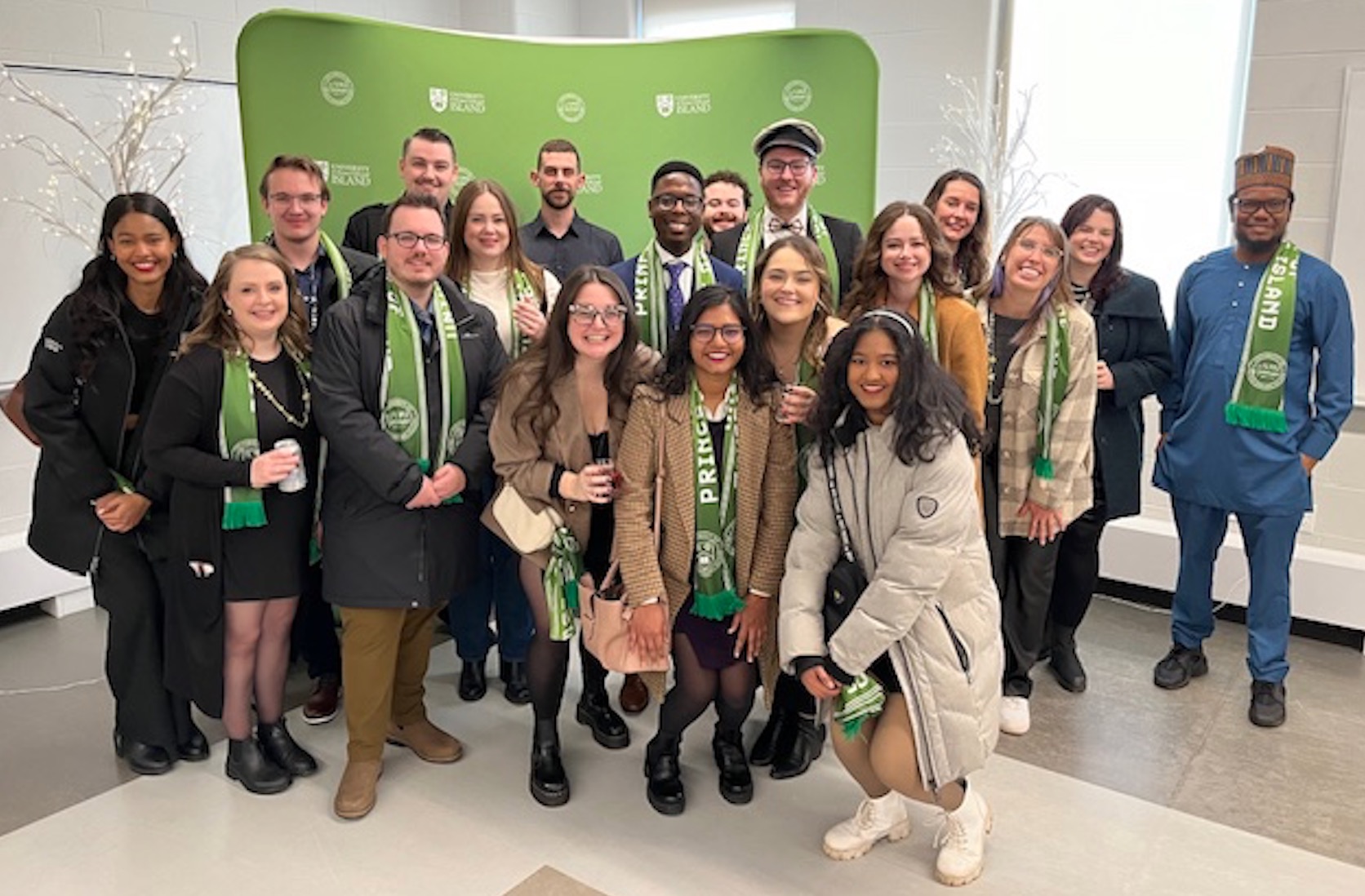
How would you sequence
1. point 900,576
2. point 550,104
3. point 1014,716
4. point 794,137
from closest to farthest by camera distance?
1. point 900,576
2. point 794,137
3. point 1014,716
4. point 550,104

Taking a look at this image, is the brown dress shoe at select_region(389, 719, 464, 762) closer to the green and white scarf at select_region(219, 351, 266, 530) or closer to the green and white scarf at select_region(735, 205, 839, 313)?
the green and white scarf at select_region(219, 351, 266, 530)

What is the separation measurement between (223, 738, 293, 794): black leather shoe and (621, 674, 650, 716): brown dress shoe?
1020 mm

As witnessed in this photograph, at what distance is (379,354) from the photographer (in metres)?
2.63

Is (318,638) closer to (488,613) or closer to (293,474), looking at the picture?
(488,613)

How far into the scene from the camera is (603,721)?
10.4ft

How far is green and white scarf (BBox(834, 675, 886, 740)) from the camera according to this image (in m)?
2.35

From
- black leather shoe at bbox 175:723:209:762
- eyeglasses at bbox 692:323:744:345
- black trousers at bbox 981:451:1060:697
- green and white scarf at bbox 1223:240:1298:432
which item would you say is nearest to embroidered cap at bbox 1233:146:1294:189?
green and white scarf at bbox 1223:240:1298:432

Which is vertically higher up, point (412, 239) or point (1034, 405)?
point (412, 239)

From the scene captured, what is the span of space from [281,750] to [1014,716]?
2195 mm

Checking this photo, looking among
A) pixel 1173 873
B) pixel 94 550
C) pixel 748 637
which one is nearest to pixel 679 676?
pixel 748 637

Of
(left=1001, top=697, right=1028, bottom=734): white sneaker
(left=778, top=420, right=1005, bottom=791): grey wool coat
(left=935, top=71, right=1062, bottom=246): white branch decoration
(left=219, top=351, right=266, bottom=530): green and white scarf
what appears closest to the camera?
(left=778, top=420, right=1005, bottom=791): grey wool coat

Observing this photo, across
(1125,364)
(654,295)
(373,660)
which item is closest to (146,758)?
(373,660)

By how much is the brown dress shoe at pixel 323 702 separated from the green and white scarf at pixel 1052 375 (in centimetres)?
232

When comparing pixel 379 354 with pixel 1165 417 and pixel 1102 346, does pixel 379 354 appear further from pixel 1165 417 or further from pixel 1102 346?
pixel 1165 417
